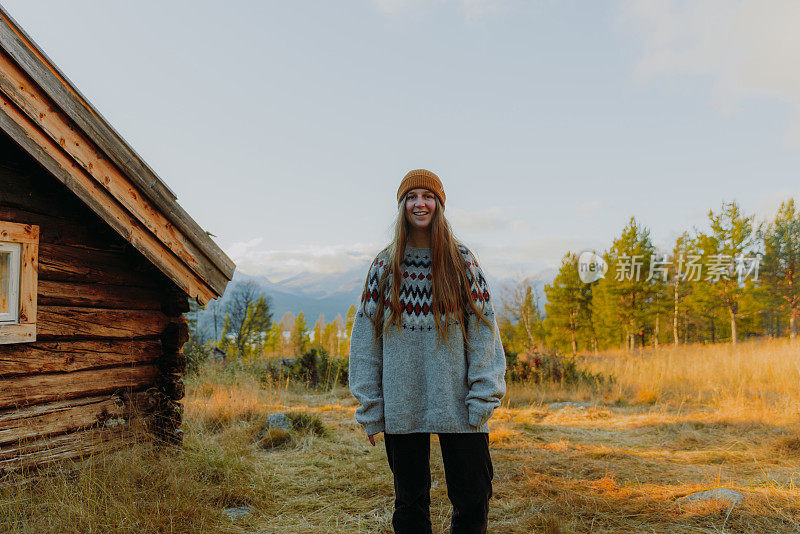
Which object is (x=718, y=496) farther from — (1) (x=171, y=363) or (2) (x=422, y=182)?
(1) (x=171, y=363)

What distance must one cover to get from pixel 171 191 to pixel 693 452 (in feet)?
19.6

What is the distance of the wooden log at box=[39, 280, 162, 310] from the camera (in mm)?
3592

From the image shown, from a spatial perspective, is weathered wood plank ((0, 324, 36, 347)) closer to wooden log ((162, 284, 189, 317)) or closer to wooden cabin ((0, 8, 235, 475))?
wooden cabin ((0, 8, 235, 475))

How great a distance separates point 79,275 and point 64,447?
1.26 metres

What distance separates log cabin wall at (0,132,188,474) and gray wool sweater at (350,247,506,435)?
99.6 inches

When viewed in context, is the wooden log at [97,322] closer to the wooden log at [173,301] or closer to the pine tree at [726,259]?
the wooden log at [173,301]

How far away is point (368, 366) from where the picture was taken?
2.44 metres

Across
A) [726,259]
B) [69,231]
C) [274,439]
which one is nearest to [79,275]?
[69,231]

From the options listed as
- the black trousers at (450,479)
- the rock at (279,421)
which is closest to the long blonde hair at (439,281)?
the black trousers at (450,479)

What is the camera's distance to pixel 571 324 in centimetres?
2878

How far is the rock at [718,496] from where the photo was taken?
373cm

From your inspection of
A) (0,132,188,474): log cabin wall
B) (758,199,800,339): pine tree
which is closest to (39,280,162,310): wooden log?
(0,132,188,474): log cabin wall

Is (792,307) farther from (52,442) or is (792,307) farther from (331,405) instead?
(52,442)

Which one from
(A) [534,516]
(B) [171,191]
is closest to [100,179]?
(B) [171,191]
